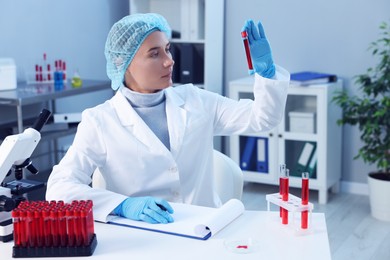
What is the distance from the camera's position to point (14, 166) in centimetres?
157

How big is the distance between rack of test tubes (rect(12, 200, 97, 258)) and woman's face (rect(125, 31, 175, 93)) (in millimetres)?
617

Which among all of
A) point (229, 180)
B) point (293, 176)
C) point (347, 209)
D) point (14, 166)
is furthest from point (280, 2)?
point (14, 166)

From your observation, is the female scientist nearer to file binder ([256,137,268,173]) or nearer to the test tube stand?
the test tube stand

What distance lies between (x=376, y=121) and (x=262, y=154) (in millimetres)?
812

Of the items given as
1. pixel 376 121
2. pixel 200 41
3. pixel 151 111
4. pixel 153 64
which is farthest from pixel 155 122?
pixel 200 41

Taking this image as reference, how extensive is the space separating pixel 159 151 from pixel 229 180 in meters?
0.31

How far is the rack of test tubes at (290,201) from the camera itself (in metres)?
1.51

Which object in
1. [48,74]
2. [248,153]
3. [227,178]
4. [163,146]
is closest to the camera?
[163,146]

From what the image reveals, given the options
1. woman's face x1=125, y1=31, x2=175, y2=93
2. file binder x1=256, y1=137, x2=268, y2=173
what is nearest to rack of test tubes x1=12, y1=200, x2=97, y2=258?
woman's face x1=125, y1=31, x2=175, y2=93

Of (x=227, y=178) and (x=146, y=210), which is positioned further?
(x=227, y=178)

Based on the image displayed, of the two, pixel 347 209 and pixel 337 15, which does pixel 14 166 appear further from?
pixel 337 15

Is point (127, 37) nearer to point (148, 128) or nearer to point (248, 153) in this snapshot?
point (148, 128)

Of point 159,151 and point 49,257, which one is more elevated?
point 159,151

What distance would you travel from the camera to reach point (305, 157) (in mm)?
3695
